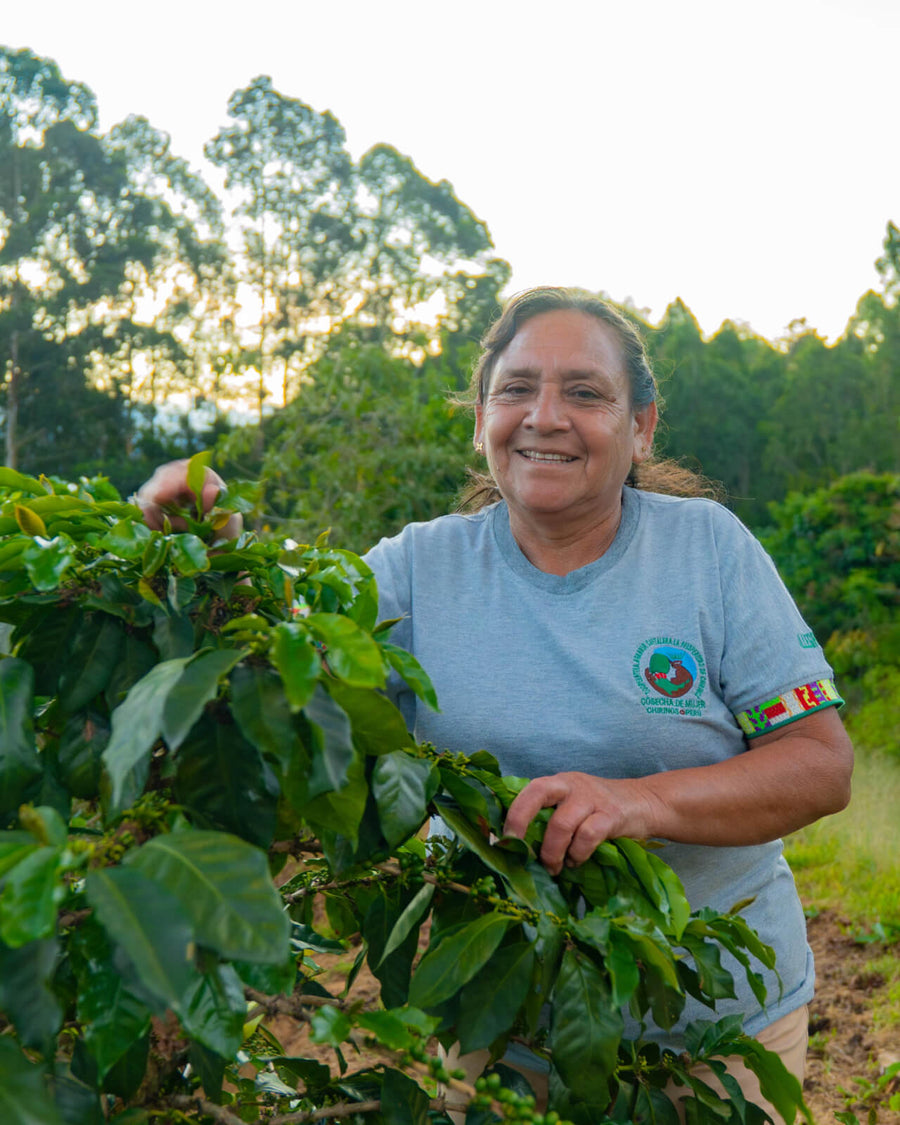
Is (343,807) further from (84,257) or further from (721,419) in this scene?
(84,257)

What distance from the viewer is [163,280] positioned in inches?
1078

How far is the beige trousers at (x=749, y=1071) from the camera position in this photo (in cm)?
175

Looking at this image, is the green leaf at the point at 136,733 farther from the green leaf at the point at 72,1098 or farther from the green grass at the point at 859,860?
the green grass at the point at 859,860

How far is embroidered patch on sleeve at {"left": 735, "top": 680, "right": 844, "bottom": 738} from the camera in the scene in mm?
1793

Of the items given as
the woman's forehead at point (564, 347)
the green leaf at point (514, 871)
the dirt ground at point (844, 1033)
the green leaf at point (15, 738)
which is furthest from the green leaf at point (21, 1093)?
the dirt ground at point (844, 1033)

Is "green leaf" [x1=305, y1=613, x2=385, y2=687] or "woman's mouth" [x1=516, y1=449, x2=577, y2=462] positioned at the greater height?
"woman's mouth" [x1=516, y1=449, x2=577, y2=462]

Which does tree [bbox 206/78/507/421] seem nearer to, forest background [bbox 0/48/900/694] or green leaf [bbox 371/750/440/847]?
forest background [bbox 0/48/900/694]

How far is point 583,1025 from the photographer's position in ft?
3.56

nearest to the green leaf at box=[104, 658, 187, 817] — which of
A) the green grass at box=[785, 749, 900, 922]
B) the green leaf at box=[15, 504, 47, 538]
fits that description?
the green leaf at box=[15, 504, 47, 538]

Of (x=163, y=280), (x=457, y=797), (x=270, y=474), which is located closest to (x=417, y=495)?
(x=270, y=474)

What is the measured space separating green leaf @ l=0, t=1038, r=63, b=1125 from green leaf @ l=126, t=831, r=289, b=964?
154 mm

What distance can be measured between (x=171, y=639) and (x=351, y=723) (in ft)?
0.70

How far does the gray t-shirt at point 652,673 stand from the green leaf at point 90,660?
0.79 metres

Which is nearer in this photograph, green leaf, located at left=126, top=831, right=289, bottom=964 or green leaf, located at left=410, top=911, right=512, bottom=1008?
green leaf, located at left=126, top=831, right=289, bottom=964
